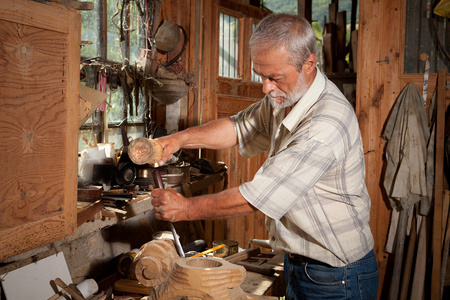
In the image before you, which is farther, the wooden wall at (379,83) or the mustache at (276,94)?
the wooden wall at (379,83)

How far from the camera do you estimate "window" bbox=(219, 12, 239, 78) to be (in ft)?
16.6

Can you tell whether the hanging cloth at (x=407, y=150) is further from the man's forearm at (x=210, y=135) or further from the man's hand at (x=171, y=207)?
the man's hand at (x=171, y=207)

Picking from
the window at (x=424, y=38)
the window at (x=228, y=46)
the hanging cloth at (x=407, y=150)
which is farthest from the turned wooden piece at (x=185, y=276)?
the window at (x=228, y=46)

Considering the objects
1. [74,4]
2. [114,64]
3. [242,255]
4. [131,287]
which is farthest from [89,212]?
[114,64]

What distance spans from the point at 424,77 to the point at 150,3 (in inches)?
104

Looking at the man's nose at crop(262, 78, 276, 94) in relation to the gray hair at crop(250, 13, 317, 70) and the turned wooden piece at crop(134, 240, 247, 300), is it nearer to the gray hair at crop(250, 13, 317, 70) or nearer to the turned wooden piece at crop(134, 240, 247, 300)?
the gray hair at crop(250, 13, 317, 70)

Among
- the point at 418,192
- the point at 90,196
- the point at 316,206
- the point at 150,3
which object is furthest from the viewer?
the point at 150,3

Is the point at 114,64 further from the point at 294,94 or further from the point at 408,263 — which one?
the point at 408,263

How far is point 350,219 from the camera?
6.75 feet

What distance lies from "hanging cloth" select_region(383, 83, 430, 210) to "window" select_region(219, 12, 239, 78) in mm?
1983

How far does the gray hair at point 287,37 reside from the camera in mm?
1903

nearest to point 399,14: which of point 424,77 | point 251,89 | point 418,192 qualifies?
point 424,77

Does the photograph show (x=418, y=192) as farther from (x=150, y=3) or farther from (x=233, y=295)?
(x=150, y=3)

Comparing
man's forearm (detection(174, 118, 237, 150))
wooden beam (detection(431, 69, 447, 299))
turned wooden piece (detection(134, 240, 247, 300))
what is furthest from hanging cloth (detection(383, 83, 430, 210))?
turned wooden piece (detection(134, 240, 247, 300))
